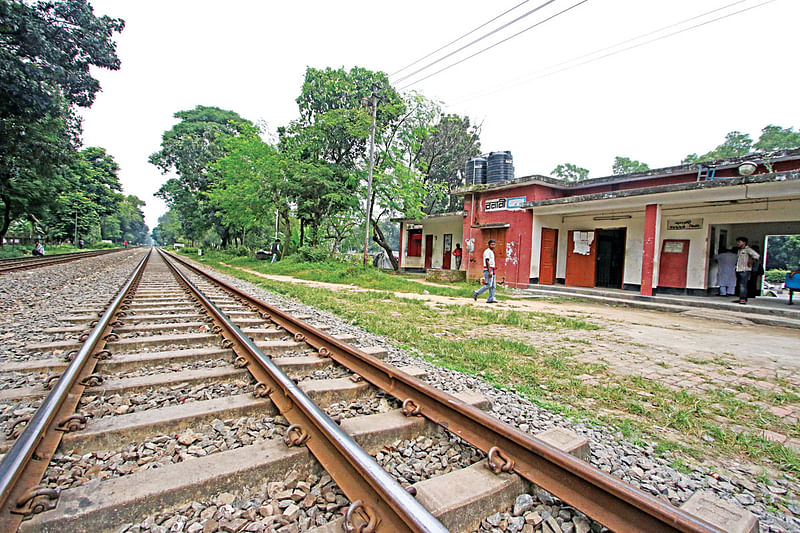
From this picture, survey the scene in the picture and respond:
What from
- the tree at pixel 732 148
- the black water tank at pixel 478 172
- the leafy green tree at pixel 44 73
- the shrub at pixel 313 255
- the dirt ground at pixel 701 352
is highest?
the tree at pixel 732 148

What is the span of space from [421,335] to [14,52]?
19.2 m

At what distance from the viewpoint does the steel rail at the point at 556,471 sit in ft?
4.74

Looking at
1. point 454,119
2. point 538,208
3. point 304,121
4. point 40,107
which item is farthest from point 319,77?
point 538,208

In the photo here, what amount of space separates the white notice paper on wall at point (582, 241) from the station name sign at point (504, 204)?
247 centimetres

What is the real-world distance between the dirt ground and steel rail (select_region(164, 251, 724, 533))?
2.02 meters

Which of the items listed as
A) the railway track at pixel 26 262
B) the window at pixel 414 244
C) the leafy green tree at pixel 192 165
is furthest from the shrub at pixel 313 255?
the leafy green tree at pixel 192 165

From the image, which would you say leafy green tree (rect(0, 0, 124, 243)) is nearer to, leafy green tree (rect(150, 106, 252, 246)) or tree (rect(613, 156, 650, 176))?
leafy green tree (rect(150, 106, 252, 246))

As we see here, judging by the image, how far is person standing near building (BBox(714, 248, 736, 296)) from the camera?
465 inches

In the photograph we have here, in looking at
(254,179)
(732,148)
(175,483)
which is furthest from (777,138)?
(175,483)

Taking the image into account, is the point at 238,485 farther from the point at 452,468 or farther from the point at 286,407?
the point at 452,468

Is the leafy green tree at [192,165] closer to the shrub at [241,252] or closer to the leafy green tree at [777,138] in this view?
the shrub at [241,252]

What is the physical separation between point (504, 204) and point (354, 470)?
49.4 ft

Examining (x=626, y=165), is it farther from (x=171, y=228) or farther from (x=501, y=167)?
(x=171, y=228)

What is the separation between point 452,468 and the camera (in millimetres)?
1979
